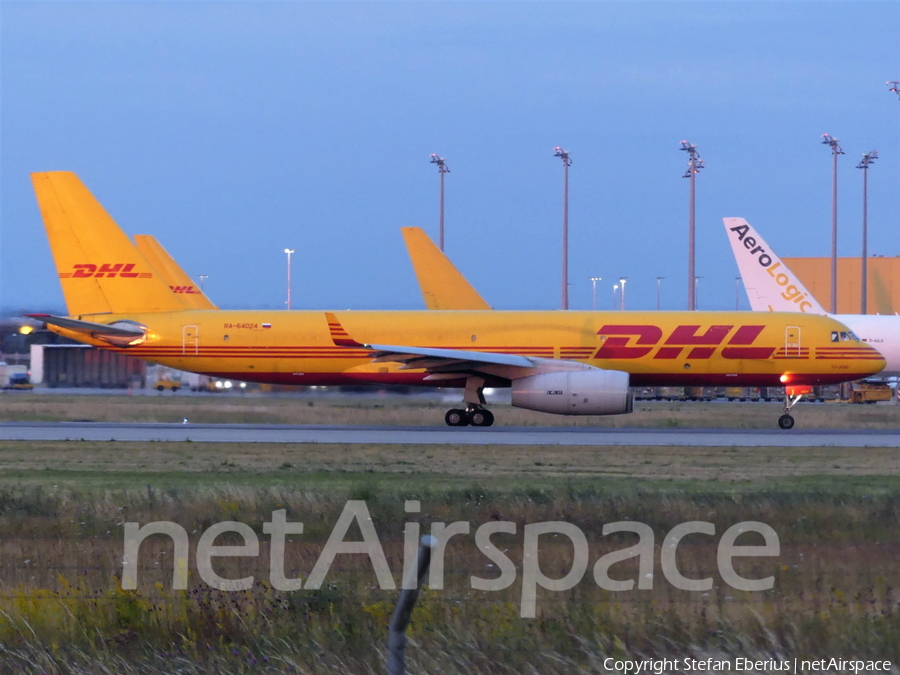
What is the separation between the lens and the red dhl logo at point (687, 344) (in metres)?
31.2

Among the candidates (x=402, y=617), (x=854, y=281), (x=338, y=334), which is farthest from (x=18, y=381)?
(x=402, y=617)

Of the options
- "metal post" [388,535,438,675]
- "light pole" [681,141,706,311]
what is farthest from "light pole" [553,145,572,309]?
"metal post" [388,535,438,675]

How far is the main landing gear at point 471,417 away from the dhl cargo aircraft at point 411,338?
0.11 ft

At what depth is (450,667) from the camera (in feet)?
21.8

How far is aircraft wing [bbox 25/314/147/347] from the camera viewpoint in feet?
102

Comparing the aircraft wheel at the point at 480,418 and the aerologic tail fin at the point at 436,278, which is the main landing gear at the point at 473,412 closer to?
the aircraft wheel at the point at 480,418

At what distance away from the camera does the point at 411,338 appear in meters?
32.4

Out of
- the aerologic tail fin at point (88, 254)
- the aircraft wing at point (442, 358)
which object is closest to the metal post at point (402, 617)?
the aircraft wing at point (442, 358)

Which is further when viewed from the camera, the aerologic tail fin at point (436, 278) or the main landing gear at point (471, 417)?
the aerologic tail fin at point (436, 278)

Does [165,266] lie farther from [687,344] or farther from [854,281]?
[854,281]

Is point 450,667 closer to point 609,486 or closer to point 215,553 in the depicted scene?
point 215,553

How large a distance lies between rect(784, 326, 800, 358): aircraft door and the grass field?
12899mm

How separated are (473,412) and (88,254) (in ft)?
39.2

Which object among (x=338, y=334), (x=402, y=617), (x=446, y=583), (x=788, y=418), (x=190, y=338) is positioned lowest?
(x=788, y=418)
